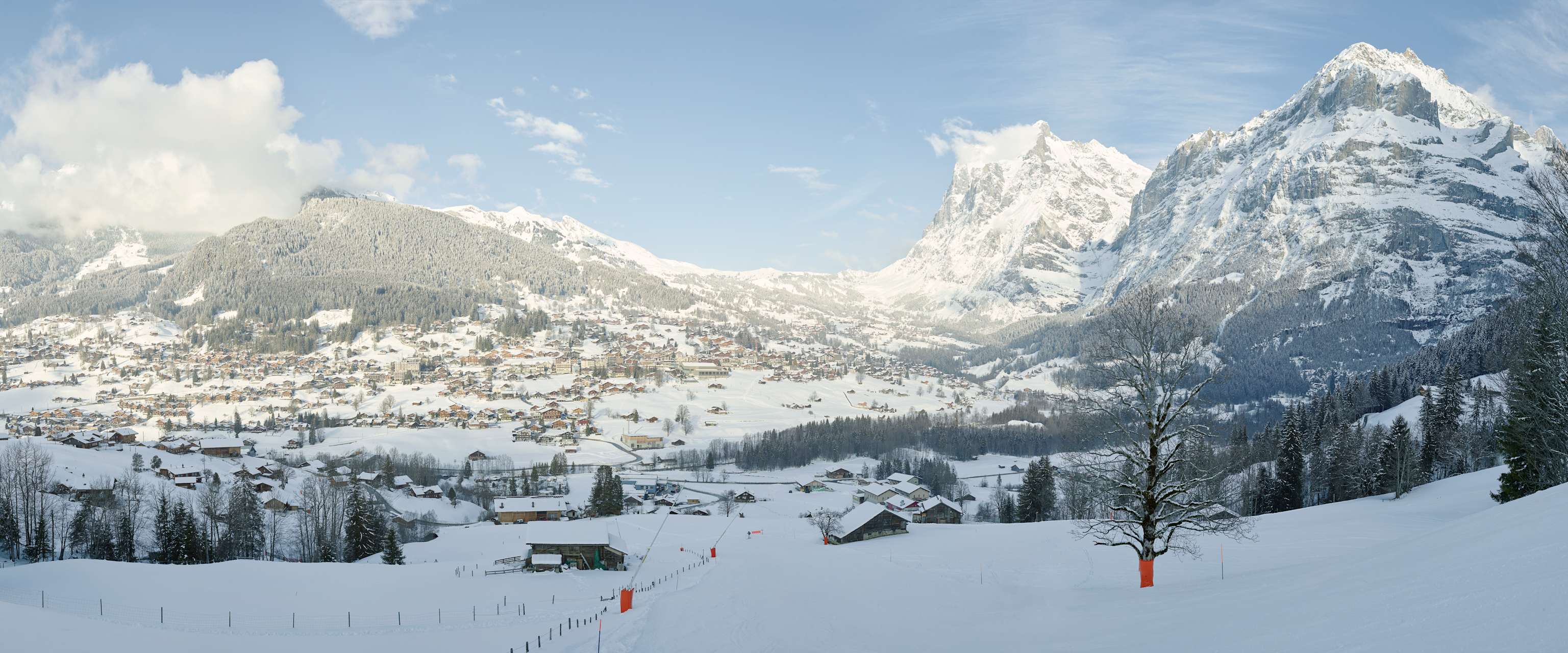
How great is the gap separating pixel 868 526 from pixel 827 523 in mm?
3138

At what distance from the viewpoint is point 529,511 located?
56.8 metres

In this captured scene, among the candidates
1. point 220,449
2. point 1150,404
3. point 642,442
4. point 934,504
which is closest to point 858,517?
point 934,504

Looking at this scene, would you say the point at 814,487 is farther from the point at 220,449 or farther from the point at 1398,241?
the point at 1398,241

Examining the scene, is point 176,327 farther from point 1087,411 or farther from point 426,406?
point 1087,411

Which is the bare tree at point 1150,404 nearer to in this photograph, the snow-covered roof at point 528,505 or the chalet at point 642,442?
the snow-covered roof at point 528,505

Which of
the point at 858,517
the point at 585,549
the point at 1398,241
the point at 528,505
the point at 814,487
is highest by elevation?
the point at 1398,241

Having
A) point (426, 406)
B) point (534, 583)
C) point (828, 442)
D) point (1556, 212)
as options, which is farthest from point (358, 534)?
point (426, 406)

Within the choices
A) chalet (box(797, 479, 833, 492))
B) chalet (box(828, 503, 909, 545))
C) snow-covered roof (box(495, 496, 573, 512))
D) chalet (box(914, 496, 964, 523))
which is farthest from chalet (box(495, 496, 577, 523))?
chalet (box(914, 496, 964, 523))

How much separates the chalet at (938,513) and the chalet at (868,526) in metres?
6.70

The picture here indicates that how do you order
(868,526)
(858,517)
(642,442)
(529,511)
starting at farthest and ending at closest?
(642,442) < (529,511) < (858,517) < (868,526)

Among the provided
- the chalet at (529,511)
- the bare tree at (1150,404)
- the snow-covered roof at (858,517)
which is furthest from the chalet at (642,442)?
the bare tree at (1150,404)

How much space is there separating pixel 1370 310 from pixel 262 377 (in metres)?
210

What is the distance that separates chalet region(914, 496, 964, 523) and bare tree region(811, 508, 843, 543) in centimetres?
573

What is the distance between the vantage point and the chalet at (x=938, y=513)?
52719 millimetres
